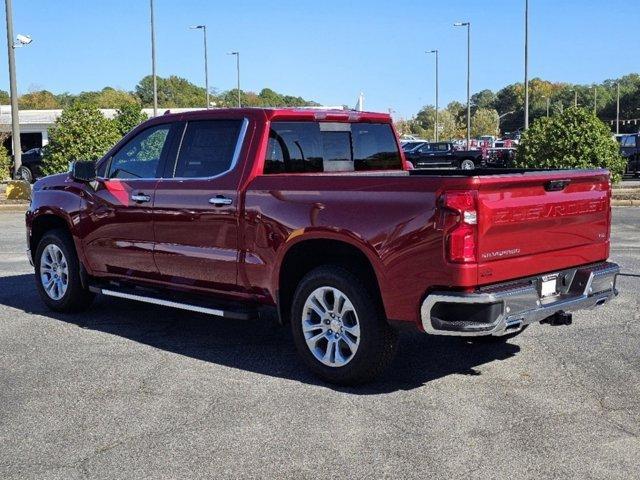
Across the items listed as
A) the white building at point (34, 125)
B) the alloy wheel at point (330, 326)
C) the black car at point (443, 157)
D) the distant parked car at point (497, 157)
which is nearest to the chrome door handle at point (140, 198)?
the alloy wheel at point (330, 326)

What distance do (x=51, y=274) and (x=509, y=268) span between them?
487cm

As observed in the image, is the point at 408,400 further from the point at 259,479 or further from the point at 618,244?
the point at 618,244

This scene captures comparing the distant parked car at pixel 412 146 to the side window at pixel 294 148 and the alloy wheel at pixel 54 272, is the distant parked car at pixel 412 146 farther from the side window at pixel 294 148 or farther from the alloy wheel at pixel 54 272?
the side window at pixel 294 148

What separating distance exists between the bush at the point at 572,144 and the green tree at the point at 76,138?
11469 mm

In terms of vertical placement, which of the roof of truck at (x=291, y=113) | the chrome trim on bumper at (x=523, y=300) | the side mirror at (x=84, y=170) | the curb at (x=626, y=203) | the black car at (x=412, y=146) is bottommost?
the curb at (x=626, y=203)

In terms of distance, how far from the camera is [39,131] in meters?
60.0

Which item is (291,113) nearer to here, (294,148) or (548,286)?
(294,148)

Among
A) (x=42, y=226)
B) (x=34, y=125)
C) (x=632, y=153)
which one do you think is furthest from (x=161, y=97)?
(x=42, y=226)

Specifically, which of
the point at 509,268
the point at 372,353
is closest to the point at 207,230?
the point at 372,353

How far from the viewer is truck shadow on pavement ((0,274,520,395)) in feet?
19.3

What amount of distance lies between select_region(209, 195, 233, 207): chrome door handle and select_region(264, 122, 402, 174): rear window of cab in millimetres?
366

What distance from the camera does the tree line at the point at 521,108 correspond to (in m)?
118

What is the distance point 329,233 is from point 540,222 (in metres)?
1.38

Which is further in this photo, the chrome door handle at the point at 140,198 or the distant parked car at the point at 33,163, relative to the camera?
the distant parked car at the point at 33,163
